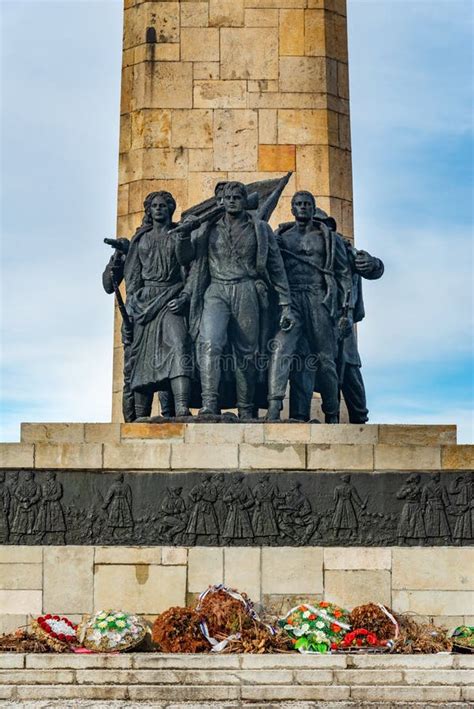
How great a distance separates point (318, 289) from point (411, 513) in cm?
338

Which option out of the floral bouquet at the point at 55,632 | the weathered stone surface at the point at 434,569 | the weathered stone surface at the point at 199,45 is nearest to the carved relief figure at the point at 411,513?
the weathered stone surface at the point at 434,569

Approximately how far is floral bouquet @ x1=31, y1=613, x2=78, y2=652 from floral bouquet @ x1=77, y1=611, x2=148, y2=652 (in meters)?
0.16

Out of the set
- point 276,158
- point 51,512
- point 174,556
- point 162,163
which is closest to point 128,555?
point 174,556

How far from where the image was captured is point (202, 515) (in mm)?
20609

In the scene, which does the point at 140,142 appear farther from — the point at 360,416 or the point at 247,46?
the point at 360,416

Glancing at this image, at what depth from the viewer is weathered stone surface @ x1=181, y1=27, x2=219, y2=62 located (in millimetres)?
26750

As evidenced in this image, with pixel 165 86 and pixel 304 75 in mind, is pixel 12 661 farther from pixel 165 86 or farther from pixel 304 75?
pixel 304 75

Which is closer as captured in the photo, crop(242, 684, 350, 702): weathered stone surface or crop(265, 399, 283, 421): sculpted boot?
crop(242, 684, 350, 702): weathered stone surface

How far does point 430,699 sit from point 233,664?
1.94 m

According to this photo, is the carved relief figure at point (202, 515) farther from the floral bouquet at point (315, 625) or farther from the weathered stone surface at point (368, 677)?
the weathered stone surface at point (368, 677)

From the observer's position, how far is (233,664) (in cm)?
1792

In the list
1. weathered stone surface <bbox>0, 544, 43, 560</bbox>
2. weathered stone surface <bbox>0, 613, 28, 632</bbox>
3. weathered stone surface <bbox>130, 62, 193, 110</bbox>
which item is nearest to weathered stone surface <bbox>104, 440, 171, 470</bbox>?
weathered stone surface <bbox>0, 544, 43, 560</bbox>

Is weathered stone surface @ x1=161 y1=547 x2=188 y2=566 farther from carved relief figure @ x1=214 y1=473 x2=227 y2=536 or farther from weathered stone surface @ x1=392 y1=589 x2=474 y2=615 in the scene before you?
weathered stone surface @ x1=392 y1=589 x2=474 y2=615

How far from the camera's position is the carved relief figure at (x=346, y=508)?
20578mm
